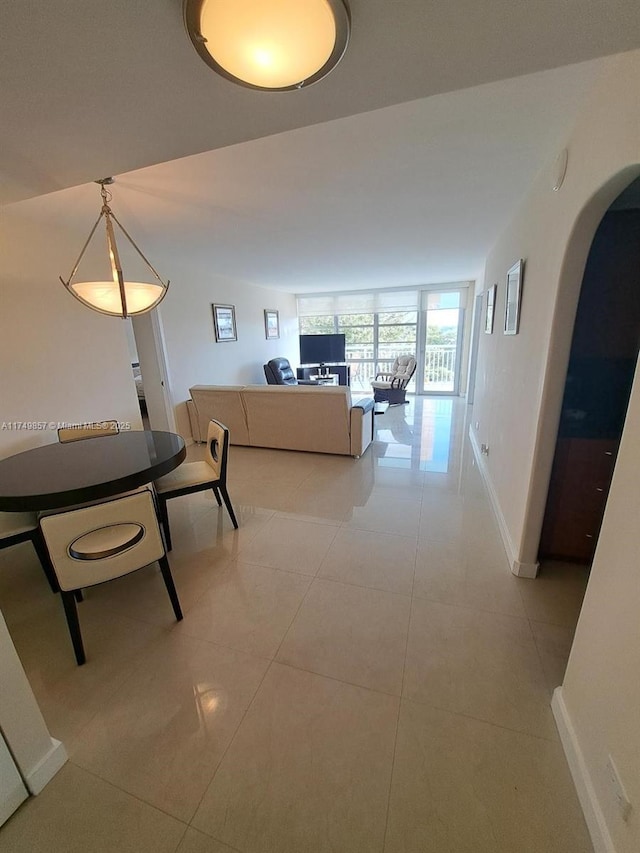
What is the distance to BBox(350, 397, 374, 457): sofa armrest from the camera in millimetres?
3606

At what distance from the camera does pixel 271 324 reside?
6969mm

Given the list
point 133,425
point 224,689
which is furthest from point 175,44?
point 133,425

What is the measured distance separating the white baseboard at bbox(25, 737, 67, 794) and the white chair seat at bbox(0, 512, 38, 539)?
3.51 ft

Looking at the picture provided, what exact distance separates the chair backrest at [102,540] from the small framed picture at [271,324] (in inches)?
228

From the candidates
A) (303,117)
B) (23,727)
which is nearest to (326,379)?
(303,117)

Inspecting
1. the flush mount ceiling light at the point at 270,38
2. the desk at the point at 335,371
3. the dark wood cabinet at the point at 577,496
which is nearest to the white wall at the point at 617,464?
the dark wood cabinet at the point at 577,496

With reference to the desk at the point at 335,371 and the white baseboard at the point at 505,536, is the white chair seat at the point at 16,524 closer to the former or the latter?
the white baseboard at the point at 505,536

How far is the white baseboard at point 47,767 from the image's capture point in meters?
1.05

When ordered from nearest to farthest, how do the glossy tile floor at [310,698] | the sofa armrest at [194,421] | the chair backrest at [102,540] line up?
1. the glossy tile floor at [310,698]
2. the chair backrest at [102,540]
3. the sofa armrest at [194,421]

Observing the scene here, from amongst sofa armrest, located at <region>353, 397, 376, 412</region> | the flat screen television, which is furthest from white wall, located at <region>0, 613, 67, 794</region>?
the flat screen television

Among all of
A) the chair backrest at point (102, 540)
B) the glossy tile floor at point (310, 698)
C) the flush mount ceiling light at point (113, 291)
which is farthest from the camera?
the flush mount ceiling light at point (113, 291)

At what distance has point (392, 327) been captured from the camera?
295 inches

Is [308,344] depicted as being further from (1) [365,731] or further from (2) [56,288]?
(1) [365,731]

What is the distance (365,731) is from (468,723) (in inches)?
15.4
